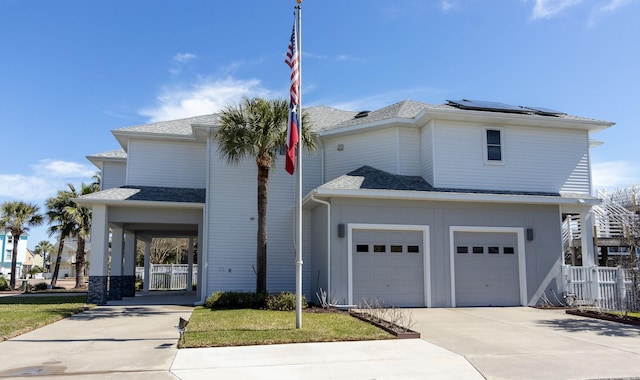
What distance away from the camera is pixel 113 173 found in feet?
75.5

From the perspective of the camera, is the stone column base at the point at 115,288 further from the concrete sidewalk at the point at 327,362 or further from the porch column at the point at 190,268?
the concrete sidewalk at the point at 327,362

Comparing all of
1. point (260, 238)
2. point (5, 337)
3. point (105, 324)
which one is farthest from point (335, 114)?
point (5, 337)

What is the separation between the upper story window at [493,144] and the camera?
17766mm

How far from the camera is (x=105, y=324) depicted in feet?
41.7

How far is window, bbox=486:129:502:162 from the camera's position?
17.8 meters

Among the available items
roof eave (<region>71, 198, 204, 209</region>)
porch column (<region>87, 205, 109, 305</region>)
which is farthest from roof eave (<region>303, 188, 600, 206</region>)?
porch column (<region>87, 205, 109, 305</region>)

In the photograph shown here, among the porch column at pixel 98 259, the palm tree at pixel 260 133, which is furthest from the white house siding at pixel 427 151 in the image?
the porch column at pixel 98 259

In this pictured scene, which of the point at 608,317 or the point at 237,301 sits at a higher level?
the point at 237,301

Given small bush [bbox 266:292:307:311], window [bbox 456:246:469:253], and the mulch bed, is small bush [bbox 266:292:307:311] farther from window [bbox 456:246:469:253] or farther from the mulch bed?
the mulch bed

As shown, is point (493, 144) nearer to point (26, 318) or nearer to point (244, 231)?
point (244, 231)

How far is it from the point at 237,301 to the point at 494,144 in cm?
1074

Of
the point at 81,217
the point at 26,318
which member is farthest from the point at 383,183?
the point at 81,217

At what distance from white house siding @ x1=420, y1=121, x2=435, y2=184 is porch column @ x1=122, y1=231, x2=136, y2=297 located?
1451cm

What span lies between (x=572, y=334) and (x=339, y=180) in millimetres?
8308
